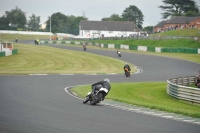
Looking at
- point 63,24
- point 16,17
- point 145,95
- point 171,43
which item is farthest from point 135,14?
point 145,95

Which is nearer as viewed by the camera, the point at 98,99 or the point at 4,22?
the point at 98,99

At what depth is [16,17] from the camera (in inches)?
5910

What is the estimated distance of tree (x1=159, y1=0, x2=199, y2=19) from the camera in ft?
480

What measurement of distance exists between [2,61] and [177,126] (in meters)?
39.5

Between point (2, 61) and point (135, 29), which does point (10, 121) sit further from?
point (135, 29)

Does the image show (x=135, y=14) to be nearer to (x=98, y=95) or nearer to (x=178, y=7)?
(x=178, y=7)

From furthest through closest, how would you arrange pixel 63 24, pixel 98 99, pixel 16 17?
1. pixel 63 24
2. pixel 16 17
3. pixel 98 99

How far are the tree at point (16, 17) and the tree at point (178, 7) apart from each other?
55.3m

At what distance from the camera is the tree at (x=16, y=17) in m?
144

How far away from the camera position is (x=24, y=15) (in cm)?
15425

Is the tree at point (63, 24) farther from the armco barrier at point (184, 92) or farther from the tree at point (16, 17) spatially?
the armco barrier at point (184, 92)

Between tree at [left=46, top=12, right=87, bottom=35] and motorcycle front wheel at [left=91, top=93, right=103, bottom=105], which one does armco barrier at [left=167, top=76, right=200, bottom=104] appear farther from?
tree at [left=46, top=12, right=87, bottom=35]

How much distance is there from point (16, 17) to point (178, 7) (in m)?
63.6

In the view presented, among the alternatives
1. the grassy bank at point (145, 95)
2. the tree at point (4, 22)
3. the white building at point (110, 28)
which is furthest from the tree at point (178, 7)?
the grassy bank at point (145, 95)
